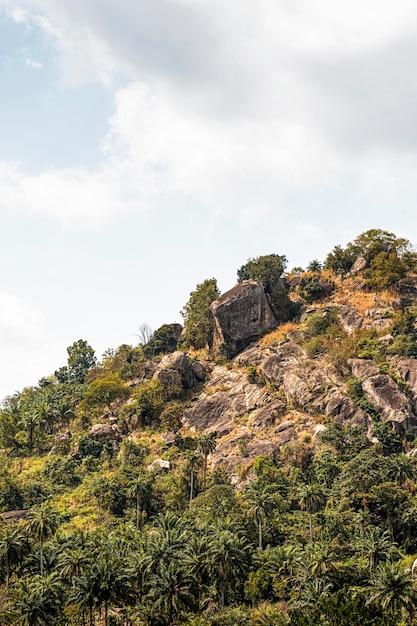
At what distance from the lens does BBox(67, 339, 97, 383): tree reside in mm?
151750

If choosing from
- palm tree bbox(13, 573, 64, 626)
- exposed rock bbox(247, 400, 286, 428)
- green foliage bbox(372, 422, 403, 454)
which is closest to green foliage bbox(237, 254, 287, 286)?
exposed rock bbox(247, 400, 286, 428)

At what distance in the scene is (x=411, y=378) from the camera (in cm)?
9906

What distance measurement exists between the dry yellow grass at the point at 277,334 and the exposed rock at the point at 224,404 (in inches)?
374

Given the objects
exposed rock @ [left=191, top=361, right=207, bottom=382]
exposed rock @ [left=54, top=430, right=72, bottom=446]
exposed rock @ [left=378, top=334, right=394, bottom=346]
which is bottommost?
exposed rock @ [left=378, top=334, right=394, bottom=346]

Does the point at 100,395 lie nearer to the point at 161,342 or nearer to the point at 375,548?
the point at 161,342

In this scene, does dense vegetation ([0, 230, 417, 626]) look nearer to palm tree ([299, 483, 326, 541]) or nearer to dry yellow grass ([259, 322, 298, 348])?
palm tree ([299, 483, 326, 541])

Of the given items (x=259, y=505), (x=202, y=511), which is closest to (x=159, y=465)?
(x=202, y=511)

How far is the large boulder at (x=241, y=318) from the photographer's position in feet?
415

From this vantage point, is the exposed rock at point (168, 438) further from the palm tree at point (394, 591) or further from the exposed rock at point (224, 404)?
the palm tree at point (394, 591)

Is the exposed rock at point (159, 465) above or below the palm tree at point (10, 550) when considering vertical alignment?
above

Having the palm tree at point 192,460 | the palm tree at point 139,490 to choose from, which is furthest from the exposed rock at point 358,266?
the palm tree at point 139,490

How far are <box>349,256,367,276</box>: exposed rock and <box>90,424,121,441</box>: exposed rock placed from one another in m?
67.9

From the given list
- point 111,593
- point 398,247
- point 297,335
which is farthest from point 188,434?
point 398,247

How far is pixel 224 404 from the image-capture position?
110812 mm
